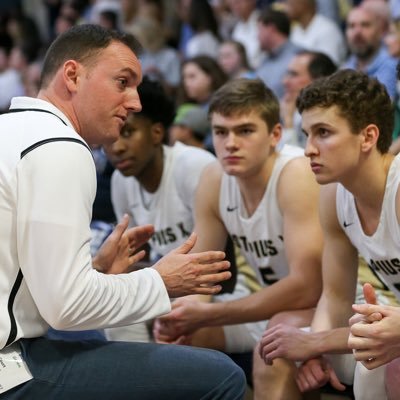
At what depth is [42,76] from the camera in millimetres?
2729

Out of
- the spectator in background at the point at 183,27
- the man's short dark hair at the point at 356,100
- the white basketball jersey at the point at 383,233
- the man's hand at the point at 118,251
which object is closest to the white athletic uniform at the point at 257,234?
the white basketball jersey at the point at 383,233

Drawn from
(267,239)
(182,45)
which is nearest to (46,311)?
(267,239)

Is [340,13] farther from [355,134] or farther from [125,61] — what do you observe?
[125,61]

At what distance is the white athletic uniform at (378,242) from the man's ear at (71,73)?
1106 millimetres

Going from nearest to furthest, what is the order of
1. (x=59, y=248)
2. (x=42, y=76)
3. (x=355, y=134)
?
(x=59, y=248)
(x=42, y=76)
(x=355, y=134)

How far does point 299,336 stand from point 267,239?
699 millimetres

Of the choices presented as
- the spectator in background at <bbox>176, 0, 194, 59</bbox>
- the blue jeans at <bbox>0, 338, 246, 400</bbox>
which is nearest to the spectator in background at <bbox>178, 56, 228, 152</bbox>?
the spectator in background at <bbox>176, 0, 194, 59</bbox>

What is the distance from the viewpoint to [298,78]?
561 cm

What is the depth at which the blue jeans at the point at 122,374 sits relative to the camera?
2408 mm

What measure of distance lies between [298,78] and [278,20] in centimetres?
154

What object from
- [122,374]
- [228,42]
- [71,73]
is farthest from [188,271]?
[228,42]

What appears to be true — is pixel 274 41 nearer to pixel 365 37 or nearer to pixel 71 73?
pixel 365 37

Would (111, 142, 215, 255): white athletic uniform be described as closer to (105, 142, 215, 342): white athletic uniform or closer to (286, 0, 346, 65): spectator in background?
(105, 142, 215, 342): white athletic uniform

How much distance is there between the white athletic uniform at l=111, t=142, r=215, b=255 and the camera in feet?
14.1
